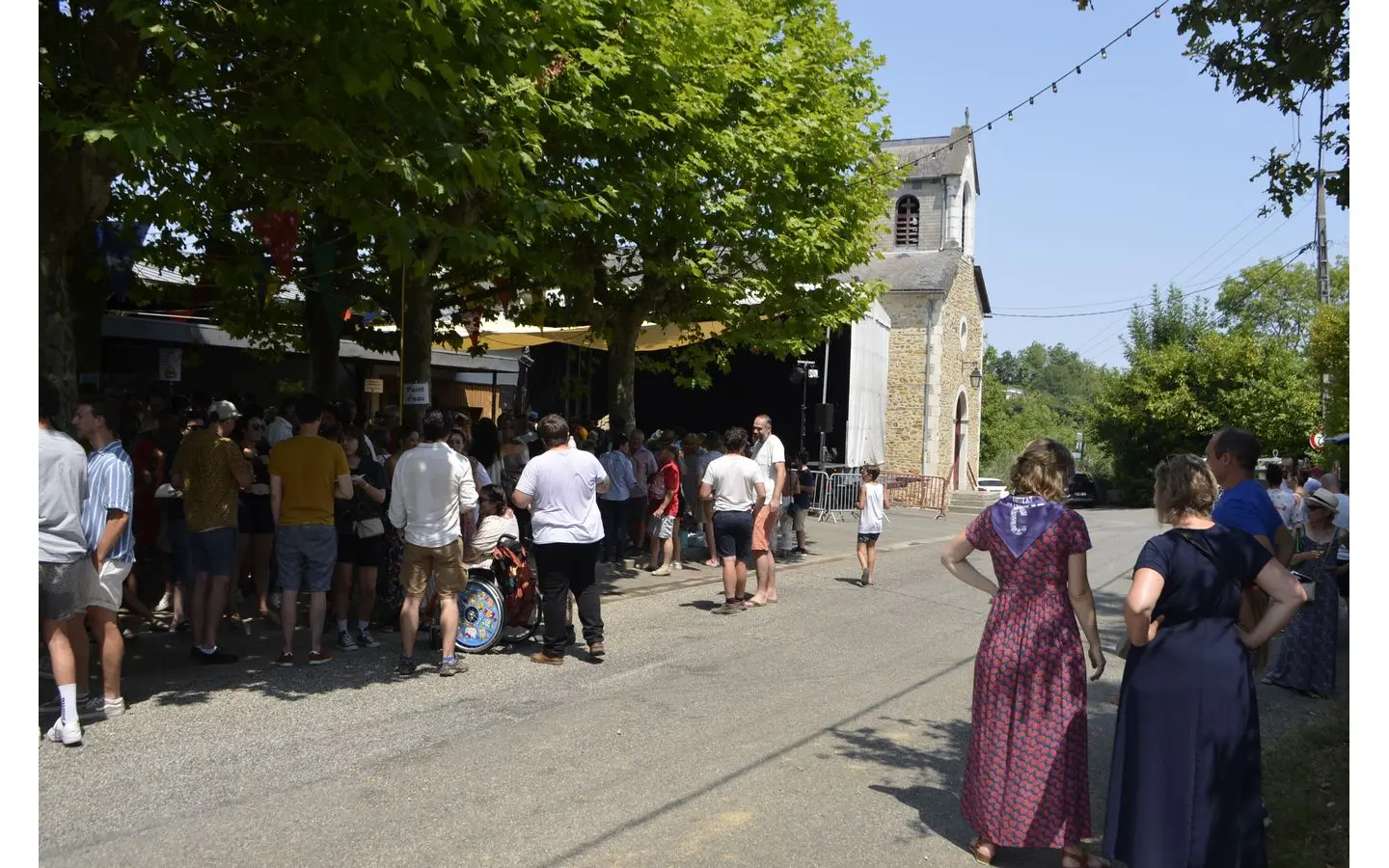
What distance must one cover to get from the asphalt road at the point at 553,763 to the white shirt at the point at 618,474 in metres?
3.88

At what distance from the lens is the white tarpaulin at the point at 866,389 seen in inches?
1086

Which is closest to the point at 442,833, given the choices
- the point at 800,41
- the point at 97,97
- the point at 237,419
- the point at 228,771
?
the point at 228,771

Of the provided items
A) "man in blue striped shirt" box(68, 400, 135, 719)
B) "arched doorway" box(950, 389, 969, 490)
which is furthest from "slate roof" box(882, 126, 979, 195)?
"man in blue striped shirt" box(68, 400, 135, 719)

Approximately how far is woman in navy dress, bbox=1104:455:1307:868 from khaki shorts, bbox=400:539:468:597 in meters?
4.89

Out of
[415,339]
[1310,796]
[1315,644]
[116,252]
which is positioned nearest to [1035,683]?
[1310,796]

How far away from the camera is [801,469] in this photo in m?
16.8

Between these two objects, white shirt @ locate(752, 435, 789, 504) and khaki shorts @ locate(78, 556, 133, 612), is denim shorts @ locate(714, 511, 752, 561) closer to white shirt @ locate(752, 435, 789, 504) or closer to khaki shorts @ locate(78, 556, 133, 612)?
white shirt @ locate(752, 435, 789, 504)

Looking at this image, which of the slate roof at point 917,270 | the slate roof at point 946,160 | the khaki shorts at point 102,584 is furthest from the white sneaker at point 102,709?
the slate roof at point 946,160

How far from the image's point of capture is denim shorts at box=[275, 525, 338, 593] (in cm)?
786

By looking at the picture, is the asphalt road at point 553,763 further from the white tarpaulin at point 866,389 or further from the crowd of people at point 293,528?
the white tarpaulin at point 866,389

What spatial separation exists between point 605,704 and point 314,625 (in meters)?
2.36

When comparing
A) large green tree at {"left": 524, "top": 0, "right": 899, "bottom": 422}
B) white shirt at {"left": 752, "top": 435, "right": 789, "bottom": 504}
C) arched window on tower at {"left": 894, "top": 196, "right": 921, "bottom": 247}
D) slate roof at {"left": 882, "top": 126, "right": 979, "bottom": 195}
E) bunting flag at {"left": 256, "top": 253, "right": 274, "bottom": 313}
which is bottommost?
white shirt at {"left": 752, "top": 435, "right": 789, "bottom": 504}

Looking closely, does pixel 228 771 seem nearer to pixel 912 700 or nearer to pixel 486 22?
pixel 912 700

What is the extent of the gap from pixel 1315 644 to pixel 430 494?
6648mm
